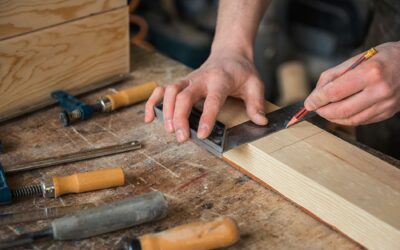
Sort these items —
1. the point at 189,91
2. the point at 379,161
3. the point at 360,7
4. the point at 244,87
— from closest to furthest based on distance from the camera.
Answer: the point at 379,161, the point at 189,91, the point at 244,87, the point at 360,7

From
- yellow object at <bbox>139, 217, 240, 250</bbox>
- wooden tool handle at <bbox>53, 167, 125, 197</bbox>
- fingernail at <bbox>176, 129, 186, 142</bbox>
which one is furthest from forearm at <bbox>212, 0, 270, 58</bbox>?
yellow object at <bbox>139, 217, 240, 250</bbox>

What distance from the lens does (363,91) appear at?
41.3 inches

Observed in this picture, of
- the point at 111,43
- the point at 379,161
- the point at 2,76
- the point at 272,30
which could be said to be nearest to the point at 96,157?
the point at 2,76

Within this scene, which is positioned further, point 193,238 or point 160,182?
point 160,182

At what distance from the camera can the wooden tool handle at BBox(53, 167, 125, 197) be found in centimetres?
101

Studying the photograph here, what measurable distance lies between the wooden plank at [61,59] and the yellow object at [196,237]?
635 millimetres

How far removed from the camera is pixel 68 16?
4.35ft

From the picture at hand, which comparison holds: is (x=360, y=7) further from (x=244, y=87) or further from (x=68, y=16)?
(x=68, y=16)

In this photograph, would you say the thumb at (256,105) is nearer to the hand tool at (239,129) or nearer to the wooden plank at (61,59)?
the hand tool at (239,129)

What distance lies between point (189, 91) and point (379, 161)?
45cm

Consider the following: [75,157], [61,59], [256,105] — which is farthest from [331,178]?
[61,59]

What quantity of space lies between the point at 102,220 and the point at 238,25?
2.48ft

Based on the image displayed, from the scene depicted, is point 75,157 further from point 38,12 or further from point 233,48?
point 233,48

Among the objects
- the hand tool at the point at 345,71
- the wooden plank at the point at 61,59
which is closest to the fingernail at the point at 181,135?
the hand tool at the point at 345,71
